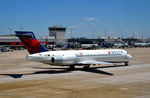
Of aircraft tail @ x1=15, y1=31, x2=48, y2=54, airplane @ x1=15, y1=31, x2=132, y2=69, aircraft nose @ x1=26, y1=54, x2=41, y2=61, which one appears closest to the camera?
aircraft nose @ x1=26, y1=54, x2=41, y2=61

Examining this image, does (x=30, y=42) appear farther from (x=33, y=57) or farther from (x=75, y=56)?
(x=75, y=56)

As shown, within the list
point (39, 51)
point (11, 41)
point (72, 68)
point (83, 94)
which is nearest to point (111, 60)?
point (72, 68)

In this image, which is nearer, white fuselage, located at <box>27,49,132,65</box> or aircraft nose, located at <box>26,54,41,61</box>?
aircraft nose, located at <box>26,54,41,61</box>

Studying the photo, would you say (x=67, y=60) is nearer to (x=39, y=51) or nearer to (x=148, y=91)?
(x=39, y=51)

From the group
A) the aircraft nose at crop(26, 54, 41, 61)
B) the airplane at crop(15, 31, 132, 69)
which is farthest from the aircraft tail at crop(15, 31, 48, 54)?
the aircraft nose at crop(26, 54, 41, 61)

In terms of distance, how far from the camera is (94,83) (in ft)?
80.2

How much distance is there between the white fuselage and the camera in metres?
31.5

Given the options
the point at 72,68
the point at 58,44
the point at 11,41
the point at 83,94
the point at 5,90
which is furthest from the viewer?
the point at 58,44

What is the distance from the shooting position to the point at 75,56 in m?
34.9

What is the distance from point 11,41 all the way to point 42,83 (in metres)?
125

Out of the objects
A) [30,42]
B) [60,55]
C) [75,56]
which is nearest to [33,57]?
[30,42]

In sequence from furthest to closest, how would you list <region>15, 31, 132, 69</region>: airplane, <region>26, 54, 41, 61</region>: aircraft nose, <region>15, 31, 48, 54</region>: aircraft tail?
<region>15, 31, 48, 54</region>: aircraft tail → <region>15, 31, 132, 69</region>: airplane → <region>26, 54, 41, 61</region>: aircraft nose

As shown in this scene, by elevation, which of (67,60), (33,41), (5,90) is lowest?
(5,90)

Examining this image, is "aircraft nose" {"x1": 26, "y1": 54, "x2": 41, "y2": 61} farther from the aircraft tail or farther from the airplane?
the aircraft tail
